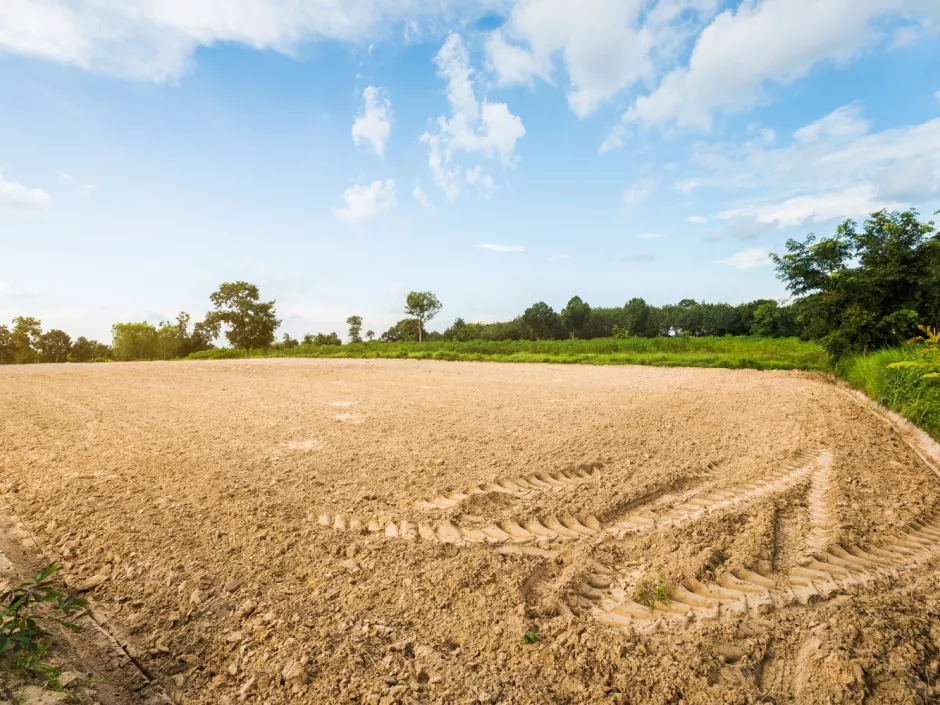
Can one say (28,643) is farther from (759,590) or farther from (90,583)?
(759,590)

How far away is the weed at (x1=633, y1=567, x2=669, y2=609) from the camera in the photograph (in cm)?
239

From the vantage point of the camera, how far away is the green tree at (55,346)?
47.9 meters

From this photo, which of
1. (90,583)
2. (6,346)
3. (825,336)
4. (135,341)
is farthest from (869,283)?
(6,346)

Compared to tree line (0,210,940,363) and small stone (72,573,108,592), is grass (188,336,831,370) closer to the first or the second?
tree line (0,210,940,363)

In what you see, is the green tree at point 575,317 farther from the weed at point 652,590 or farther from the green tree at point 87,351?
the weed at point 652,590

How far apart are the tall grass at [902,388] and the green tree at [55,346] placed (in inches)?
2517

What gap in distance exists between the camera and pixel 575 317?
70750mm

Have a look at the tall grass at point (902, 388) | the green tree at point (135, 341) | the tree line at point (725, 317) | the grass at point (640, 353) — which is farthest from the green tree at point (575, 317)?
the tall grass at point (902, 388)

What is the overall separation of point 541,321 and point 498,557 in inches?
2703

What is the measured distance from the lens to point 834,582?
2566mm

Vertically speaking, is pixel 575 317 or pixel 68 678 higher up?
pixel 575 317

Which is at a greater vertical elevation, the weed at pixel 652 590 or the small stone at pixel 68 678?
the small stone at pixel 68 678

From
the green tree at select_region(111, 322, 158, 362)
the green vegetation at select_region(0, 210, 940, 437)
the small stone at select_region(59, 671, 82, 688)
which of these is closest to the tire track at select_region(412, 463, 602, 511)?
the small stone at select_region(59, 671, 82, 688)

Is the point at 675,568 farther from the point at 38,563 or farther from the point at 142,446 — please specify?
the point at 142,446
